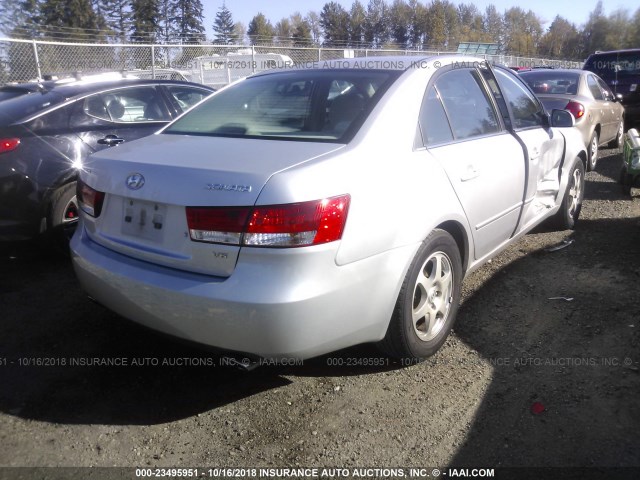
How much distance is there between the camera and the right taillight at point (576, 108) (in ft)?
25.9

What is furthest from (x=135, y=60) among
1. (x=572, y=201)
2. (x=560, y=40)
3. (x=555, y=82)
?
(x=560, y=40)

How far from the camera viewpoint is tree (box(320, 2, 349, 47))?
73438mm

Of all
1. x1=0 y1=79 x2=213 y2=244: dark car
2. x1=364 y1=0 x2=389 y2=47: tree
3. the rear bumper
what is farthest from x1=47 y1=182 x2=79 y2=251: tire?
x1=364 y1=0 x2=389 y2=47: tree

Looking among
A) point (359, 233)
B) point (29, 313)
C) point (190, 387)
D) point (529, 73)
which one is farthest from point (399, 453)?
point (529, 73)

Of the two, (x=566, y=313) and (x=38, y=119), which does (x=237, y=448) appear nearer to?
(x=566, y=313)

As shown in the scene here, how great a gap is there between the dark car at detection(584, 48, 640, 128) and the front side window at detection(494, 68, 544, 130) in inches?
327

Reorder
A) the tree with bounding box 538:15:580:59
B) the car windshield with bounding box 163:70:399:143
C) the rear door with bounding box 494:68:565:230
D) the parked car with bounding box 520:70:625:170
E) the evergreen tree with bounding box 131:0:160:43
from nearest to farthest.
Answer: the car windshield with bounding box 163:70:399:143
the rear door with bounding box 494:68:565:230
the parked car with bounding box 520:70:625:170
the evergreen tree with bounding box 131:0:160:43
the tree with bounding box 538:15:580:59

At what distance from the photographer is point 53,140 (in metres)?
4.64

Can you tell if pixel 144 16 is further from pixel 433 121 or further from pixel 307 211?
pixel 307 211

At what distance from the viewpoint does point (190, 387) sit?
9.78ft

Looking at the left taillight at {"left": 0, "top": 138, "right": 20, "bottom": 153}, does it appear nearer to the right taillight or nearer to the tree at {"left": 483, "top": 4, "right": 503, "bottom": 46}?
the right taillight

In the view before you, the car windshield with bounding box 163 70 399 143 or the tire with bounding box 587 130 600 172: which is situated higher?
the car windshield with bounding box 163 70 399 143

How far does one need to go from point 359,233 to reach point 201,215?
0.69 m

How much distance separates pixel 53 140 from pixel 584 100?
715cm
